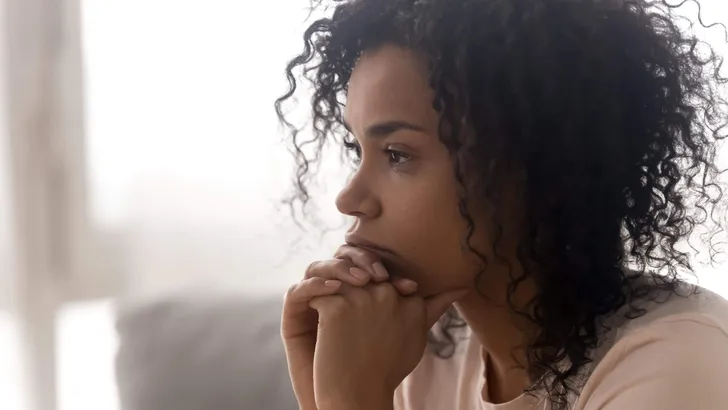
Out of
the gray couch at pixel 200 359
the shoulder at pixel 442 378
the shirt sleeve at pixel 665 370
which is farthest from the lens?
the gray couch at pixel 200 359

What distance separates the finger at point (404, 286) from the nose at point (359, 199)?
8cm

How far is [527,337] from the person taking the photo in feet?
3.25

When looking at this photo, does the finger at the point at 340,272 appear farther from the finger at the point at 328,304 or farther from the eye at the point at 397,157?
the eye at the point at 397,157

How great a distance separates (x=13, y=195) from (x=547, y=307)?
96cm

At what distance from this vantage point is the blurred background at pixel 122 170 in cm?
141

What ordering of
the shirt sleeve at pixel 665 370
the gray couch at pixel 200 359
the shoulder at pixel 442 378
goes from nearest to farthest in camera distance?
the shirt sleeve at pixel 665 370 → the shoulder at pixel 442 378 → the gray couch at pixel 200 359

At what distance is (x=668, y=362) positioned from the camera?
80 cm

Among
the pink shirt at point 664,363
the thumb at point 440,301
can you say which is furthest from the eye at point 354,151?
the pink shirt at point 664,363

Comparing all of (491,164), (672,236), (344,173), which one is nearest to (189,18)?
(344,173)

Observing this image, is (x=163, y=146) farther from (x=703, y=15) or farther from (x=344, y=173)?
(x=703, y=15)

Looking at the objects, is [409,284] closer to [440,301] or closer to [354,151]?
[440,301]

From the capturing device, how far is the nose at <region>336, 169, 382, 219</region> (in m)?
0.91

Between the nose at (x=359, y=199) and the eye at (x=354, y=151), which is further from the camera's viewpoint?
the eye at (x=354, y=151)

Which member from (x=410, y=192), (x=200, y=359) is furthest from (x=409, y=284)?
(x=200, y=359)
